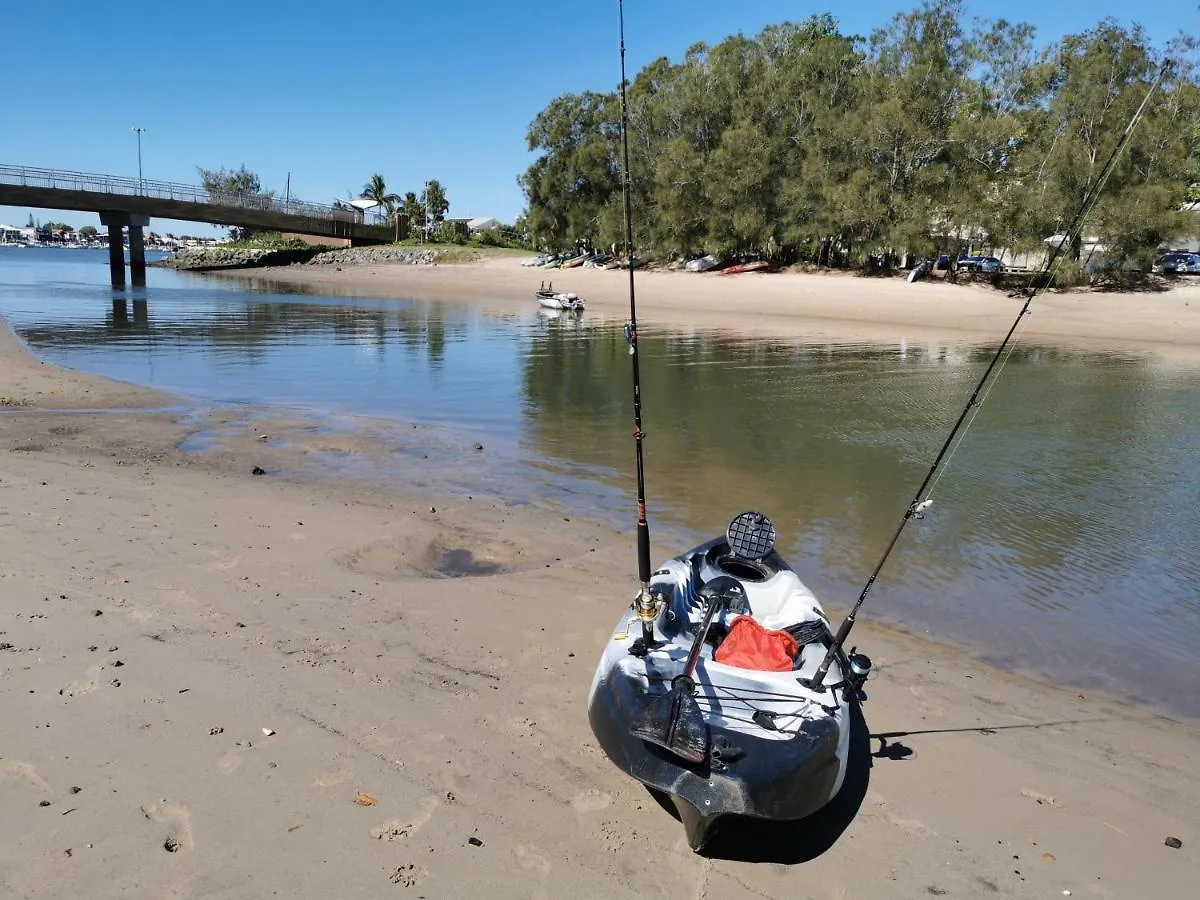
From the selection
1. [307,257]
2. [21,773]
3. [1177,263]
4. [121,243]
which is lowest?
[21,773]

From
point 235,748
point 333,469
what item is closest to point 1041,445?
point 333,469

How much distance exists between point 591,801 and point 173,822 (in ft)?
7.11

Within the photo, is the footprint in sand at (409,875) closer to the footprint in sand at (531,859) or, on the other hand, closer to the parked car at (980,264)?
the footprint in sand at (531,859)

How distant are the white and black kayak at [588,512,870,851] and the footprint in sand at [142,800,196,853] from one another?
7.09ft

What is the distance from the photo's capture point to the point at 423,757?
479cm

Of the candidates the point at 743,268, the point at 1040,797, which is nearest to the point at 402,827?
the point at 1040,797

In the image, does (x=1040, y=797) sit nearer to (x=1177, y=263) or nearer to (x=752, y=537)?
(x=752, y=537)

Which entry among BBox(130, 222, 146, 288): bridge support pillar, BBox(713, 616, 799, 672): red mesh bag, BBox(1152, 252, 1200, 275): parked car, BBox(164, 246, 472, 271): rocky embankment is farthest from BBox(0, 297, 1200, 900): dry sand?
BBox(164, 246, 472, 271): rocky embankment

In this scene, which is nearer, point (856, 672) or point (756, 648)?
point (856, 672)

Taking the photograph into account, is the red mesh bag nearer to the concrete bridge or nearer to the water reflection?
the water reflection

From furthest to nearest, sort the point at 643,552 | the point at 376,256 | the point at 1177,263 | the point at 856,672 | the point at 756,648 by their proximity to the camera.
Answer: the point at 376,256 → the point at 1177,263 → the point at 643,552 → the point at 756,648 → the point at 856,672

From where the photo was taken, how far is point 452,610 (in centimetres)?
687

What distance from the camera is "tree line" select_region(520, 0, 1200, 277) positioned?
42.9m

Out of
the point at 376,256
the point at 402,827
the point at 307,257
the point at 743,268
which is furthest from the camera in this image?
the point at 307,257
